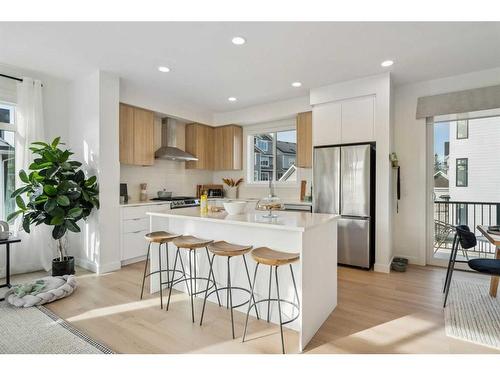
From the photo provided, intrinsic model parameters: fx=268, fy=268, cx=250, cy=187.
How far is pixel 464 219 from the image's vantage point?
3.82m

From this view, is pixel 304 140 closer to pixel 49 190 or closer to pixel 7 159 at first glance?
pixel 49 190

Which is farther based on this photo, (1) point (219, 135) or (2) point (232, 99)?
(1) point (219, 135)

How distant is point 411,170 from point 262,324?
3.26 m

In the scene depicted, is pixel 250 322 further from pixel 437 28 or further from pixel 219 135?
pixel 219 135

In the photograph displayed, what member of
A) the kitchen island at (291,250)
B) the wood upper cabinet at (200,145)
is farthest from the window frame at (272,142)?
the kitchen island at (291,250)

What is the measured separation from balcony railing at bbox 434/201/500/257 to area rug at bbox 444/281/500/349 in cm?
80

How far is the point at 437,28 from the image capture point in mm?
2533

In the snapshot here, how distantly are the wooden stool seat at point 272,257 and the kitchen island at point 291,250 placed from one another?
0.08 meters

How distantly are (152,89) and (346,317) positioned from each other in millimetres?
4097

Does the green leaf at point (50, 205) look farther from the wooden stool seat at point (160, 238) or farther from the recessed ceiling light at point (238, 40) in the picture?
the recessed ceiling light at point (238, 40)

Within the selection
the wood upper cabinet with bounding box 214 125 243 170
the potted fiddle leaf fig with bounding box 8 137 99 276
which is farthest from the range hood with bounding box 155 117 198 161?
the potted fiddle leaf fig with bounding box 8 137 99 276

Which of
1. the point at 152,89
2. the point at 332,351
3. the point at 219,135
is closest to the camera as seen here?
the point at 332,351
